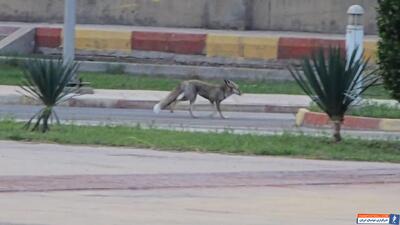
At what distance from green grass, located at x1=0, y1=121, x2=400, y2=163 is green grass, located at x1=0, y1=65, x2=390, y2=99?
410 inches

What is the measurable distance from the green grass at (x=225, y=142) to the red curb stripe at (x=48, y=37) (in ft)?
49.6

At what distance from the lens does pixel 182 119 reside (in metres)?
22.2

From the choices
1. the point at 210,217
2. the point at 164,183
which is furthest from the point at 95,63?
the point at 210,217

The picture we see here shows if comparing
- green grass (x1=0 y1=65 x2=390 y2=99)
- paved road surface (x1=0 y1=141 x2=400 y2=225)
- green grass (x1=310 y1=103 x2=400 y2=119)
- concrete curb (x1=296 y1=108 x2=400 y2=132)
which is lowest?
green grass (x1=0 y1=65 x2=390 y2=99)

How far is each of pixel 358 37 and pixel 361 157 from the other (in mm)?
7589

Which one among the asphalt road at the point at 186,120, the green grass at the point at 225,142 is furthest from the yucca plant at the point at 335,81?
the asphalt road at the point at 186,120

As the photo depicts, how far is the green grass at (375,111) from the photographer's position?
20.6m

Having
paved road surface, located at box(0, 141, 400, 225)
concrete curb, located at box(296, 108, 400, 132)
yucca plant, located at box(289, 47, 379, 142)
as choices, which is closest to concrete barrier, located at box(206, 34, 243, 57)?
concrete curb, located at box(296, 108, 400, 132)

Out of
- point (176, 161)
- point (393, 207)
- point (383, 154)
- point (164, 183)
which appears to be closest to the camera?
point (393, 207)

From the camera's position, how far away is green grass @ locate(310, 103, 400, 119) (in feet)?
67.6

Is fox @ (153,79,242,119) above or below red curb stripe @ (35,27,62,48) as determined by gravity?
below

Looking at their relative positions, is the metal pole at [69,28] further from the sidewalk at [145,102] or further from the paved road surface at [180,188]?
the paved road surface at [180,188]

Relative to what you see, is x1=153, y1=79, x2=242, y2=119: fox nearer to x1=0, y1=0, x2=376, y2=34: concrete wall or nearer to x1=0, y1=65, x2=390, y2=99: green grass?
x1=0, y1=65, x2=390, y2=99: green grass

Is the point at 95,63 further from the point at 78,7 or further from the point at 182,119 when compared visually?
the point at 182,119
